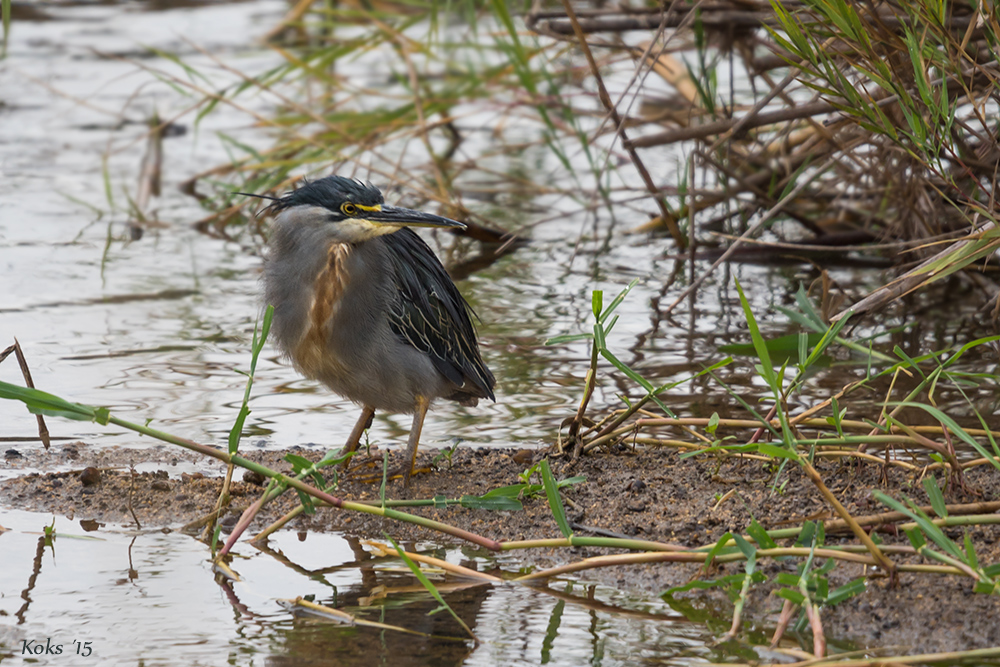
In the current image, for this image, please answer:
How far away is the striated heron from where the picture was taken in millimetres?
3973

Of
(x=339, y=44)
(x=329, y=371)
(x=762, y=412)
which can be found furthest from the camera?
(x=339, y=44)

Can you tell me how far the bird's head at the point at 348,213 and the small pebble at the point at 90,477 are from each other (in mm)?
993

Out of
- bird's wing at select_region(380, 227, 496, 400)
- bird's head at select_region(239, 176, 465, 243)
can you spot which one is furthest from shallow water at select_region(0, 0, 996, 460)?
bird's head at select_region(239, 176, 465, 243)

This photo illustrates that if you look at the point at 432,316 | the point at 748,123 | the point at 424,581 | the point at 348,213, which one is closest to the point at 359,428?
the point at 432,316

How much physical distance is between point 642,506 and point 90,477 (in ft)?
5.64

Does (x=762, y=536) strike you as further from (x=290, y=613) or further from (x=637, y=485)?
(x=290, y=613)

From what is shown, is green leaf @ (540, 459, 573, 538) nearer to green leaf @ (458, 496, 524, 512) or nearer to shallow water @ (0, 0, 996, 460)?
green leaf @ (458, 496, 524, 512)

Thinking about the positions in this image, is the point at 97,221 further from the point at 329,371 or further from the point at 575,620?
the point at 575,620

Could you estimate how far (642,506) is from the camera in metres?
3.72

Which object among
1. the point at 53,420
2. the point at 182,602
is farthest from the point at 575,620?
the point at 53,420

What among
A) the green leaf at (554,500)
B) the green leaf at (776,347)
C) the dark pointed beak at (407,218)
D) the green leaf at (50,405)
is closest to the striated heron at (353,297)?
the dark pointed beak at (407,218)

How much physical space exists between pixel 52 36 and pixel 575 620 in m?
10.1

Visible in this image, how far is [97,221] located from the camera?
7477mm

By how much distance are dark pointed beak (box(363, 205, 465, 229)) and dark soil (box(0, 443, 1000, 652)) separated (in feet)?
2.69
